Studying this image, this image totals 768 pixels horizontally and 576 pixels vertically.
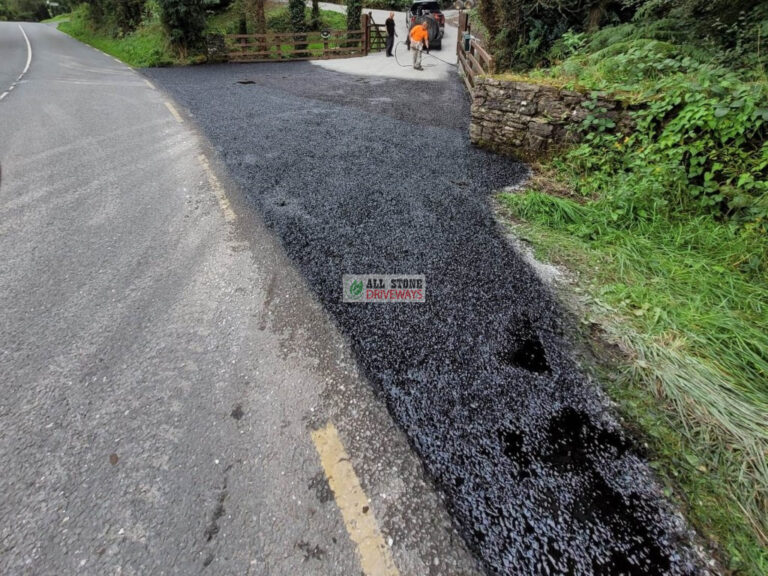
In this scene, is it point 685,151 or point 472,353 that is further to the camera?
point 685,151

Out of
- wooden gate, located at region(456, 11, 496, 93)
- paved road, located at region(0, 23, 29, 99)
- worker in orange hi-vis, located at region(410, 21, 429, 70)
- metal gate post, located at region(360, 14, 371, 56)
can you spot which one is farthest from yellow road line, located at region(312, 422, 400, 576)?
metal gate post, located at region(360, 14, 371, 56)

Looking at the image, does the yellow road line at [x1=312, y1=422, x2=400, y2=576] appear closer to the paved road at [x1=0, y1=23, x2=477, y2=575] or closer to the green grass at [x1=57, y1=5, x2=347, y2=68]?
the paved road at [x1=0, y1=23, x2=477, y2=575]

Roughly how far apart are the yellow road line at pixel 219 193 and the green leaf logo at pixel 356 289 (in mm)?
1806

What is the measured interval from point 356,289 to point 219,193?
264 centimetres

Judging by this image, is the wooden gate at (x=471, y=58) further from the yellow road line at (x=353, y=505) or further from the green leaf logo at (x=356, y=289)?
the yellow road line at (x=353, y=505)

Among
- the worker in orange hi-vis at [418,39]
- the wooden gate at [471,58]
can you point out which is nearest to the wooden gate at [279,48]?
the worker in orange hi-vis at [418,39]

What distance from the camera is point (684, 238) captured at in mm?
3459

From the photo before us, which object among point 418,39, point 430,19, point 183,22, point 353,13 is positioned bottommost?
point 418,39

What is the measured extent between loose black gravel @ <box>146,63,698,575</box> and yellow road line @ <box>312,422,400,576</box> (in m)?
0.36

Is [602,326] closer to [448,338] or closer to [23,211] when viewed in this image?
[448,338]

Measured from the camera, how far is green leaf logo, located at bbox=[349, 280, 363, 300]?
305cm

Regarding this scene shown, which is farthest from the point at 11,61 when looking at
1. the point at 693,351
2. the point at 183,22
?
the point at 693,351

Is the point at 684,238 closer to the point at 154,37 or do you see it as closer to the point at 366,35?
the point at 366,35

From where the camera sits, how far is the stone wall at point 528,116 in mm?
4891
